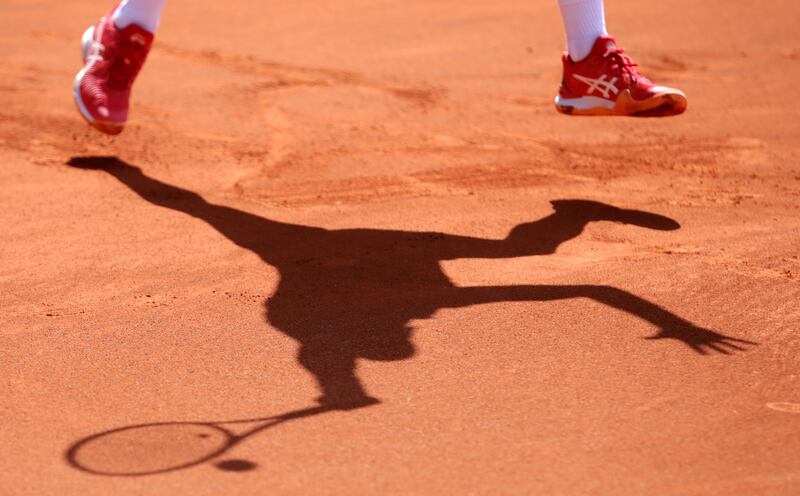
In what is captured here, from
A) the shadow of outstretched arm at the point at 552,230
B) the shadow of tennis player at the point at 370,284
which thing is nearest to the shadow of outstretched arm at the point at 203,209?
the shadow of tennis player at the point at 370,284

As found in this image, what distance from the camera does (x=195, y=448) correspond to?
7.23 ft

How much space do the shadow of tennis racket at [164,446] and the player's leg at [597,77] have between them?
1.61m

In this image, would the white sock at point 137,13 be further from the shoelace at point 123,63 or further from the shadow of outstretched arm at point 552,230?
the shadow of outstretched arm at point 552,230

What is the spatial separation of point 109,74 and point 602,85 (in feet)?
5.20

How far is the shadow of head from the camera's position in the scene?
352 cm

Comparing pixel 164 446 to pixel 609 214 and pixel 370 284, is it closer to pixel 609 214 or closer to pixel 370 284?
pixel 370 284

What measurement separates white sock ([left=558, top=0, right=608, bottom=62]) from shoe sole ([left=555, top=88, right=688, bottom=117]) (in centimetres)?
14

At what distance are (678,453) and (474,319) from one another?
2.47 ft

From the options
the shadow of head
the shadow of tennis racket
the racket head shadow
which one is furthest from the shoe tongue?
the racket head shadow

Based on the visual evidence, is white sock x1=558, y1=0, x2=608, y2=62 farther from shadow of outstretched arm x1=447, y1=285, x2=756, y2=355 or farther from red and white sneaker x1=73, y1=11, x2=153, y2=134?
red and white sneaker x1=73, y1=11, x2=153, y2=134

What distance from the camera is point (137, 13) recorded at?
3750mm

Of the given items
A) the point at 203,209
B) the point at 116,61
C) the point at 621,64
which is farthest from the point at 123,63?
the point at 621,64

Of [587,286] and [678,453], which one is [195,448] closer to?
[678,453]

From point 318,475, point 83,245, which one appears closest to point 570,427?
point 318,475
